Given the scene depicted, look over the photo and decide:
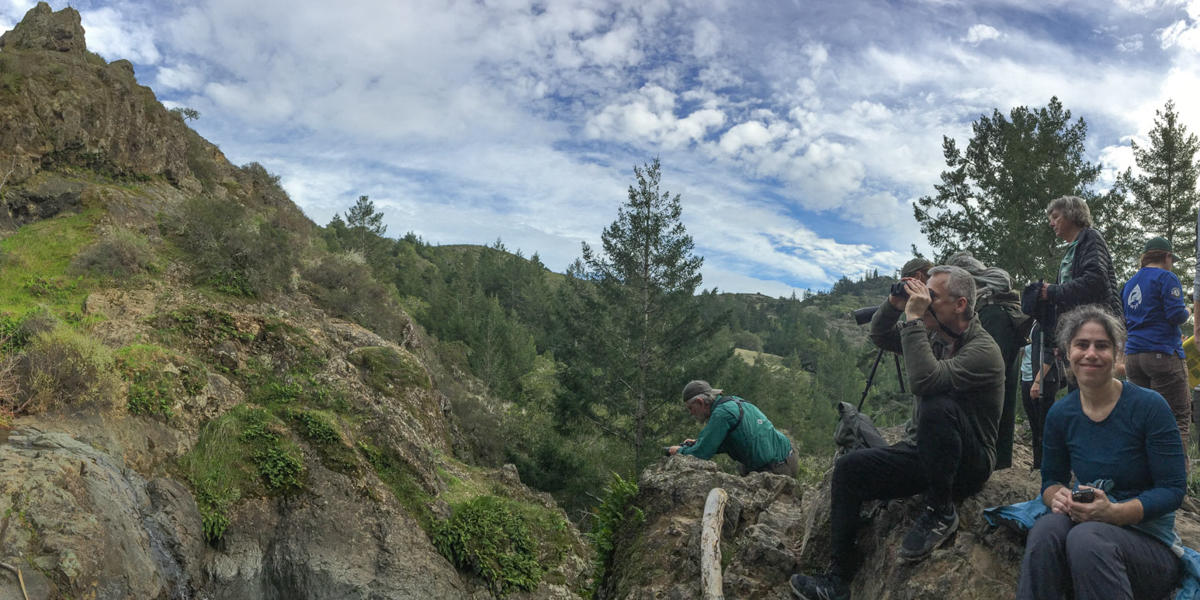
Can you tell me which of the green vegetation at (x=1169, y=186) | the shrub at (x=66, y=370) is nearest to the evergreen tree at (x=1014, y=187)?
the green vegetation at (x=1169, y=186)

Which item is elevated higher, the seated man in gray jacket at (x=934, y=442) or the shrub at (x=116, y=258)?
the shrub at (x=116, y=258)

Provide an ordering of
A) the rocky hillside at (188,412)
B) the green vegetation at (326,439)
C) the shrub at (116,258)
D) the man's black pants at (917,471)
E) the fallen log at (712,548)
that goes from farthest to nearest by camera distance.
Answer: the shrub at (116,258), the green vegetation at (326,439), the rocky hillside at (188,412), the fallen log at (712,548), the man's black pants at (917,471)

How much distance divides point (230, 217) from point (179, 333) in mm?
4411

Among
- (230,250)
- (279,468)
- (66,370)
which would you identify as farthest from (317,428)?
(230,250)

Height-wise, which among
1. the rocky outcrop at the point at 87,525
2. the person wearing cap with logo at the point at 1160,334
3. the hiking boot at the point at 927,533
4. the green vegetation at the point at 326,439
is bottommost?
the rocky outcrop at the point at 87,525

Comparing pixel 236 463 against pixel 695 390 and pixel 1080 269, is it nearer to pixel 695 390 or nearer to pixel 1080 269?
pixel 695 390

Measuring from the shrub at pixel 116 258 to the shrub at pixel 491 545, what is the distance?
23.4 ft

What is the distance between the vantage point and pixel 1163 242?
14.4ft

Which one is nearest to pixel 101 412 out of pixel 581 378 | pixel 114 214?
pixel 114 214

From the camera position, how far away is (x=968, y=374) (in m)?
3.10

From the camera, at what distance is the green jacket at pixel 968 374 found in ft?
10.2

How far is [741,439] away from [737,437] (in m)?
0.05

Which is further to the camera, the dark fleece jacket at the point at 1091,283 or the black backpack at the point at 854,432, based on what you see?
the dark fleece jacket at the point at 1091,283

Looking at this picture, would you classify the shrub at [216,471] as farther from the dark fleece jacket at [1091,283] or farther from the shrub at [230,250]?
the dark fleece jacket at [1091,283]
